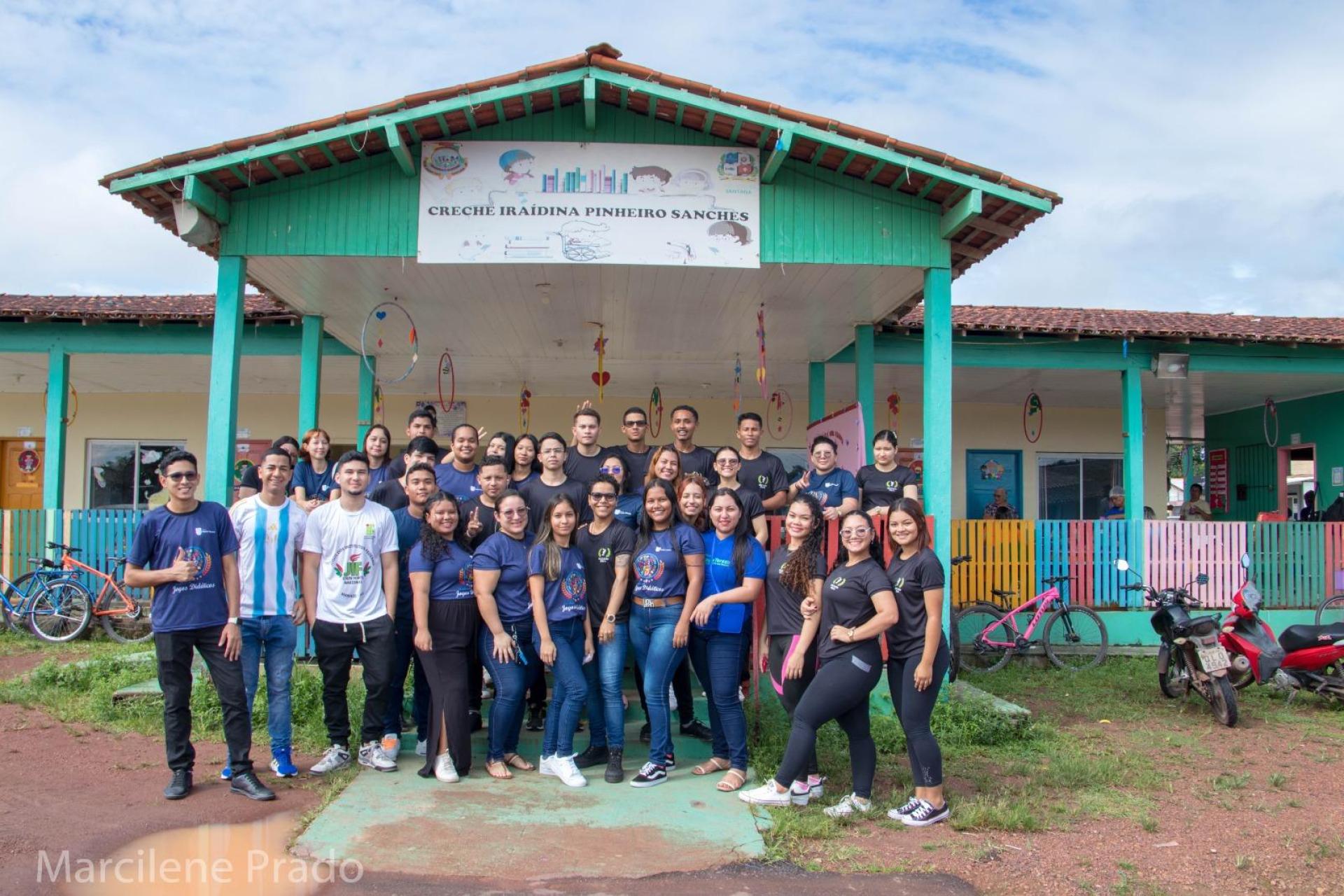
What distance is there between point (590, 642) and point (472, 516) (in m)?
0.95

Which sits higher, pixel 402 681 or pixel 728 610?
pixel 728 610

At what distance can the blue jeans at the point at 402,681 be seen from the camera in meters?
5.16

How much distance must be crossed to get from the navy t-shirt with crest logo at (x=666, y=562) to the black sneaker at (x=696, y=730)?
1.20 m

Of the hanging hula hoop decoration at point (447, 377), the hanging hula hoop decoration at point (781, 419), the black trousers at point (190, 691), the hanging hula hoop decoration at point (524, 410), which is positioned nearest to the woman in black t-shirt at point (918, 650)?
the black trousers at point (190, 691)

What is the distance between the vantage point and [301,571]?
497cm

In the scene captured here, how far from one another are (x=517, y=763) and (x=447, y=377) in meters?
8.55

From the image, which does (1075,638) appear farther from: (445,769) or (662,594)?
(445,769)

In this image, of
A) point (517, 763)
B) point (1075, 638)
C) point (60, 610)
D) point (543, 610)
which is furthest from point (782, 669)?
point (60, 610)

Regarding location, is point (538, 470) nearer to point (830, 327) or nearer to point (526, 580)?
point (526, 580)

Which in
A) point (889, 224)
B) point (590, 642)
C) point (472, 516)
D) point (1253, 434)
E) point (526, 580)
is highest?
point (889, 224)

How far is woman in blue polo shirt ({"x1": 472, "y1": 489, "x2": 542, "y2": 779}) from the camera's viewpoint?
479 centimetres

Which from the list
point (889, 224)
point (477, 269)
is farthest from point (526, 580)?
point (889, 224)

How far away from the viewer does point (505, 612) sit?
4.89 m

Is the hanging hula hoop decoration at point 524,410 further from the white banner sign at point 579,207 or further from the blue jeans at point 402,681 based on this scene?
the blue jeans at point 402,681
